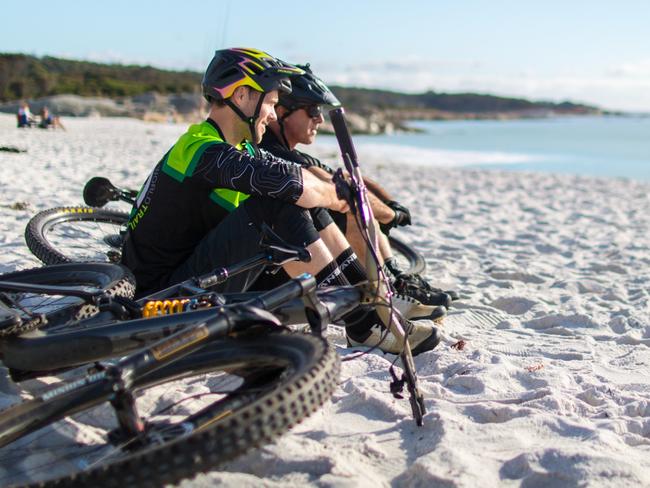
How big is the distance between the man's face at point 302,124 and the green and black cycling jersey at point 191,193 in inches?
32.4

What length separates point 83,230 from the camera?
5281mm

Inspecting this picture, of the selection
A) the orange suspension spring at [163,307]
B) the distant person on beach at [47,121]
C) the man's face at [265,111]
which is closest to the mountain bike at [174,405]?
the orange suspension spring at [163,307]

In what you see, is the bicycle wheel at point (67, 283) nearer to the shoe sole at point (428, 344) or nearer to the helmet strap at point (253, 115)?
the helmet strap at point (253, 115)

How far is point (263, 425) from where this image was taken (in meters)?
1.85

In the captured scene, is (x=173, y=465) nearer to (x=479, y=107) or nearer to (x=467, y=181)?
(x=467, y=181)

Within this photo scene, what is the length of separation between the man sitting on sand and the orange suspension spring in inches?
28.6

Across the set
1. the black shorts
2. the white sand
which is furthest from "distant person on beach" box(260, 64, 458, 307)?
the black shorts

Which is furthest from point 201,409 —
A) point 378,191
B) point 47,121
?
point 47,121

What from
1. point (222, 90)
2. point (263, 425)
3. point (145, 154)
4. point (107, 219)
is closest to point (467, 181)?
point (145, 154)

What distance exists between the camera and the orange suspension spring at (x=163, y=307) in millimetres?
2697

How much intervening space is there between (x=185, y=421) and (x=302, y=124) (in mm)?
2910

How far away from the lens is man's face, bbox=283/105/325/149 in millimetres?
4672

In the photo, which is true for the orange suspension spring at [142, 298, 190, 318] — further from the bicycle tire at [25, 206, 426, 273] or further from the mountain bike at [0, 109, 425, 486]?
the bicycle tire at [25, 206, 426, 273]

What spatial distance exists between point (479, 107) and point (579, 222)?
426 feet
